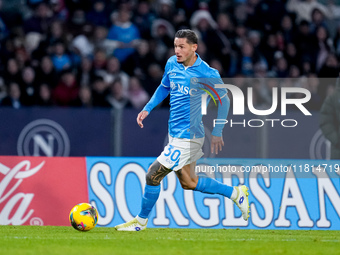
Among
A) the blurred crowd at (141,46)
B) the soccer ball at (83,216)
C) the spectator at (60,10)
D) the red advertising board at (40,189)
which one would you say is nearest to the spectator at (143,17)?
the blurred crowd at (141,46)

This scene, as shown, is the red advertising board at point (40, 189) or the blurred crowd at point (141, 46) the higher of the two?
the blurred crowd at point (141, 46)

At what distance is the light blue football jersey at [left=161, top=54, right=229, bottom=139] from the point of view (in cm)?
838

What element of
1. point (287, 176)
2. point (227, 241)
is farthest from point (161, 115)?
point (227, 241)

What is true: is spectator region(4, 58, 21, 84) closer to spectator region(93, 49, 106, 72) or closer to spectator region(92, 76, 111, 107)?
spectator region(92, 76, 111, 107)

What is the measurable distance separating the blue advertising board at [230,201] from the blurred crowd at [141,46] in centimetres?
301

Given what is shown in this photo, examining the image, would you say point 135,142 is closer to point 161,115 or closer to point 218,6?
point 161,115

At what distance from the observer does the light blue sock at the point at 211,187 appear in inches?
336

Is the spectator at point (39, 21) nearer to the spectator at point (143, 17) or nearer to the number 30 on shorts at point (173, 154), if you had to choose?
the spectator at point (143, 17)

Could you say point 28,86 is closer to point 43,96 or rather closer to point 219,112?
point 43,96

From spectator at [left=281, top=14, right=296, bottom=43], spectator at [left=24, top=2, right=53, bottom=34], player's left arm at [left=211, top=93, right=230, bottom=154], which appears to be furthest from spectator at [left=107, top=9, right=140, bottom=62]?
player's left arm at [left=211, top=93, right=230, bottom=154]

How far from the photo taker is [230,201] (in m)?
9.87

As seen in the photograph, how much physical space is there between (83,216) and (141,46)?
6.66 meters

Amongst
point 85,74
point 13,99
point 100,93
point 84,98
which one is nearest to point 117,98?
point 100,93

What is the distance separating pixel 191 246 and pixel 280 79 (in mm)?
7247
